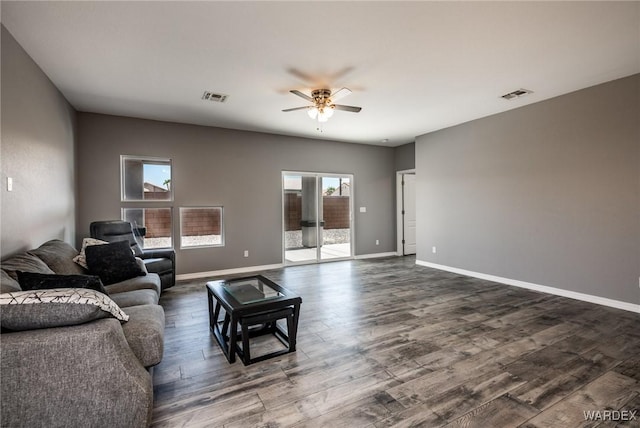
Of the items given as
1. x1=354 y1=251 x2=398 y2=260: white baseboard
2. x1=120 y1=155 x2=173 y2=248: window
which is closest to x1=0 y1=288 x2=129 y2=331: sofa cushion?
x1=120 y1=155 x2=173 y2=248: window

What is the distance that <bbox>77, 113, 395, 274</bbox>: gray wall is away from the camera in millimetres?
4750

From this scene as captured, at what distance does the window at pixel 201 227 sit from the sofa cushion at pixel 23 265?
288 cm

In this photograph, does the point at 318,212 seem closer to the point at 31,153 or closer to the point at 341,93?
the point at 341,93

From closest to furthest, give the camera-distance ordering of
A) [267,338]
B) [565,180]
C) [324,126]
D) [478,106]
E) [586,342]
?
1. [586,342]
2. [267,338]
3. [565,180]
4. [478,106]
5. [324,126]

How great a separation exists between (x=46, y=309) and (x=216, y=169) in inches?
174

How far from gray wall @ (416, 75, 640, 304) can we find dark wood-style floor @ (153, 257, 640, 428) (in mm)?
565

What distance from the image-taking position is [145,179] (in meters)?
5.18

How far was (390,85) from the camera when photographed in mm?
3693

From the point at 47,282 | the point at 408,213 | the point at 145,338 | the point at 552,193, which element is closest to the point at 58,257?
the point at 47,282

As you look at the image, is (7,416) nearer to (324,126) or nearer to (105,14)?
(105,14)

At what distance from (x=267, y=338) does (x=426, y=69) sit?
3.36 metres

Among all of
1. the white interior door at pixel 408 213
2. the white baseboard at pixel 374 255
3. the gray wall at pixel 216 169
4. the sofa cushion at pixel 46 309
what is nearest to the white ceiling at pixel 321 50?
the gray wall at pixel 216 169

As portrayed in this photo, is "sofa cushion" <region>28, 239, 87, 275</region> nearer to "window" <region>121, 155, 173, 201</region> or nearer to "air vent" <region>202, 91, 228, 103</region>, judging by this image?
"window" <region>121, 155, 173, 201</region>

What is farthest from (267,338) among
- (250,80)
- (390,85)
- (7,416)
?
(390,85)
